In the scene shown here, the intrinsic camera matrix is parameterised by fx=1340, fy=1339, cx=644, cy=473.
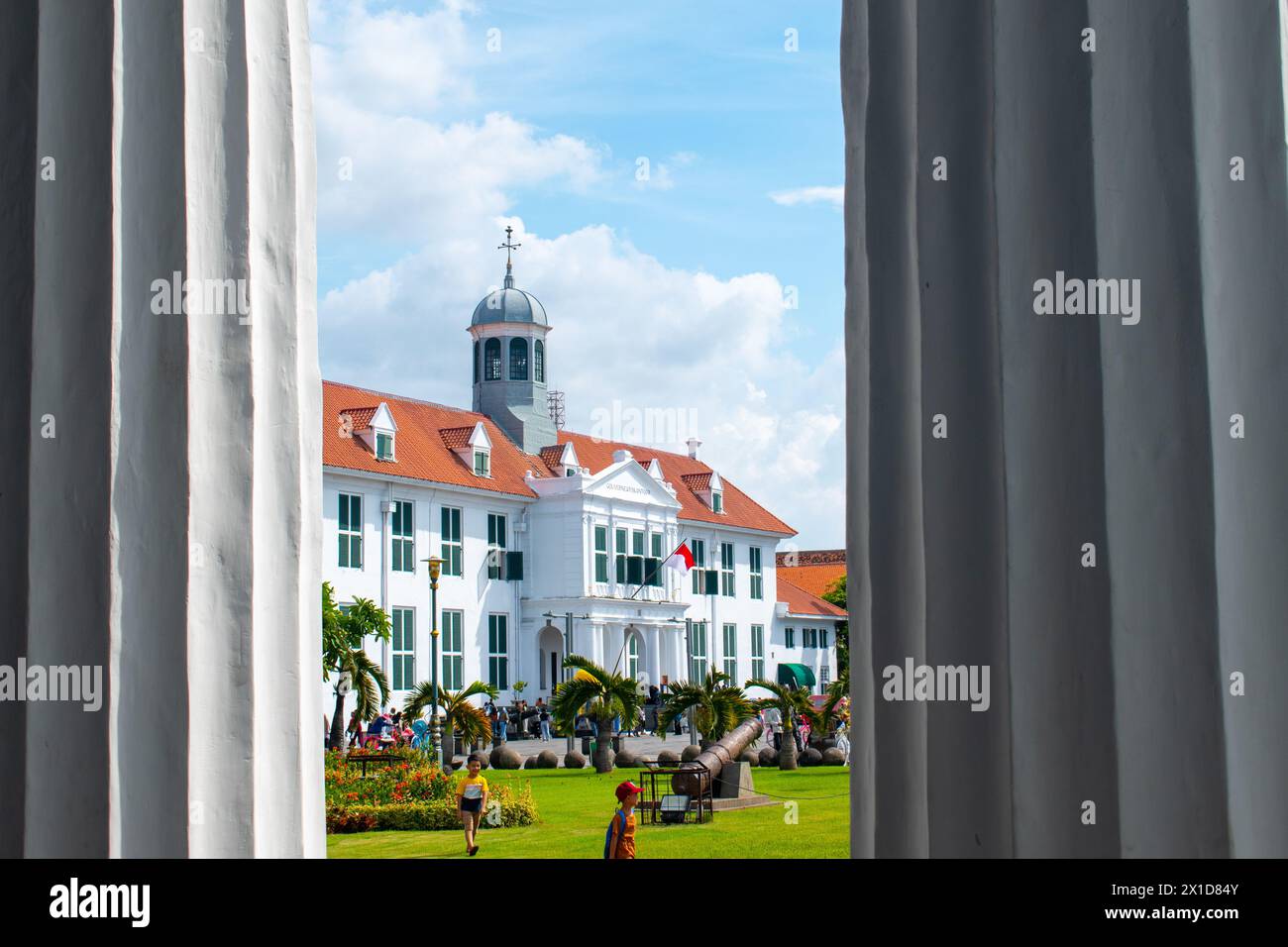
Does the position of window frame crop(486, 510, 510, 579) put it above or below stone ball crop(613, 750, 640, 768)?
above

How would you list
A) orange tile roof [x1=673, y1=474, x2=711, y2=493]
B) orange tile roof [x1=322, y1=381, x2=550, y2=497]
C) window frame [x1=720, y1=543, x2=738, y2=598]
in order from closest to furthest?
orange tile roof [x1=322, y1=381, x2=550, y2=497] → window frame [x1=720, y1=543, x2=738, y2=598] → orange tile roof [x1=673, y1=474, x2=711, y2=493]

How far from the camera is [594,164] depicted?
2.18 m

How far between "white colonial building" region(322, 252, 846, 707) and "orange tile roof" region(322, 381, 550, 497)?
0.12ft

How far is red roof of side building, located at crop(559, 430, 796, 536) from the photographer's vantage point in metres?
26.7

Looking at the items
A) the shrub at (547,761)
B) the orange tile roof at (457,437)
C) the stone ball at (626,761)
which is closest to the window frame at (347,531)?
the orange tile roof at (457,437)

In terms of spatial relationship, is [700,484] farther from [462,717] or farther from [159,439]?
[159,439]

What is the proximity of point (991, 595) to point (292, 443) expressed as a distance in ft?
2.70

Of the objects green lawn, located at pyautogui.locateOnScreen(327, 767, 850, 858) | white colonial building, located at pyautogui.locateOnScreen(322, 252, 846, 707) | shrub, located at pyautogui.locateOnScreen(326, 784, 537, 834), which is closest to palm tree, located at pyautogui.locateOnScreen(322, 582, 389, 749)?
white colonial building, located at pyautogui.locateOnScreen(322, 252, 846, 707)

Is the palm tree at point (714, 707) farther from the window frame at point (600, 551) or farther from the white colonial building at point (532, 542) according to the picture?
the window frame at point (600, 551)

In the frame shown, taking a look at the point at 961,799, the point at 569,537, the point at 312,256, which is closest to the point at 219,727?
the point at 312,256

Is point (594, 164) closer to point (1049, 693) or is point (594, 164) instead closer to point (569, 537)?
point (1049, 693)

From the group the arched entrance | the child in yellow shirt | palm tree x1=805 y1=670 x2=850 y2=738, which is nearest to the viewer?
the child in yellow shirt

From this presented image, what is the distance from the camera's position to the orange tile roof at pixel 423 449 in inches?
757

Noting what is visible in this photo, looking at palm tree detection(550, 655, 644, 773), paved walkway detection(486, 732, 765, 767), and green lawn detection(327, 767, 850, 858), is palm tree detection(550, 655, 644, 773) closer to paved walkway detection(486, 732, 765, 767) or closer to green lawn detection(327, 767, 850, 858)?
paved walkway detection(486, 732, 765, 767)
